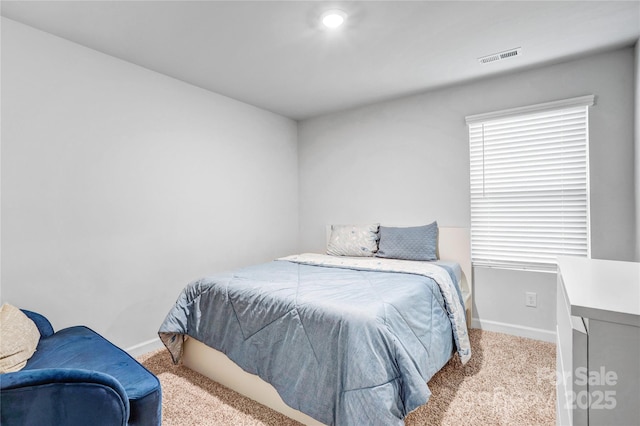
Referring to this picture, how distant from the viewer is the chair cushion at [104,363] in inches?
56.8

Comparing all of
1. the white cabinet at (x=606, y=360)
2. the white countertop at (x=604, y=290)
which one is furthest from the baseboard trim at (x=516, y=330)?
the white cabinet at (x=606, y=360)

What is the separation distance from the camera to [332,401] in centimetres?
160

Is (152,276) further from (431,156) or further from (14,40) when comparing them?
(431,156)

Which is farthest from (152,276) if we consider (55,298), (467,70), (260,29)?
(467,70)

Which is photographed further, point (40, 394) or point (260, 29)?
point (260, 29)

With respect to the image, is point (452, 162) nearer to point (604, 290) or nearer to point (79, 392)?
point (604, 290)

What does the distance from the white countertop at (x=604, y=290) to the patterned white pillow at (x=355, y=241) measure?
7.38 ft

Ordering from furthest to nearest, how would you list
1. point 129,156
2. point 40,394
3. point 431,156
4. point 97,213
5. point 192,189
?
point 431,156 < point 192,189 < point 129,156 < point 97,213 < point 40,394

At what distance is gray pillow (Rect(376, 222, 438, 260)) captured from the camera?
317 cm

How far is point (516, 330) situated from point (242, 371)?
2.49m

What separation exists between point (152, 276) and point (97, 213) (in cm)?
71

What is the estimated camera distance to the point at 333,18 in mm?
2090

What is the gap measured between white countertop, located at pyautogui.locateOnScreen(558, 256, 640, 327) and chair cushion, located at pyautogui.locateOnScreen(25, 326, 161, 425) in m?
1.65

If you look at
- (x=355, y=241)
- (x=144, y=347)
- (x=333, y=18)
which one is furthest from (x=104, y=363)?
(x=355, y=241)
